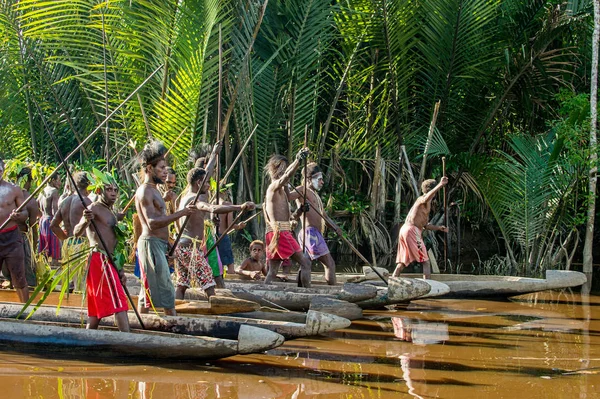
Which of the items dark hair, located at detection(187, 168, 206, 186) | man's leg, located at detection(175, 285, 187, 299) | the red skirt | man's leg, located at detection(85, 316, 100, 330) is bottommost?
man's leg, located at detection(85, 316, 100, 330)

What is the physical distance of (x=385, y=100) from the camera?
1381 centimetres

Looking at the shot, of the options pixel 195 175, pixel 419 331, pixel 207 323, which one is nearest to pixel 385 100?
pixel 419 331

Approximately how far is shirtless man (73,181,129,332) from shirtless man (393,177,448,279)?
14.1 ft

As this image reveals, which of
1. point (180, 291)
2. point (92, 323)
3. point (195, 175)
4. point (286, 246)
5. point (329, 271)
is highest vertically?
point (195, 175)

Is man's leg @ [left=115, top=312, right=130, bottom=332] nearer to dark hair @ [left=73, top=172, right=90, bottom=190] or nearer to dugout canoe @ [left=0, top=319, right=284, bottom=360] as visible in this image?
dugout canoe @ [left=0, top=319, right=284, bottom=360]

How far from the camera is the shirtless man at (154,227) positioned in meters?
A: 6.11

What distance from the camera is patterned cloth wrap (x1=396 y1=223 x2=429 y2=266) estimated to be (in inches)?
382

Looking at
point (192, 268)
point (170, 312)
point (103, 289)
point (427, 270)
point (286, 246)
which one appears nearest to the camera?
point (103, 289)

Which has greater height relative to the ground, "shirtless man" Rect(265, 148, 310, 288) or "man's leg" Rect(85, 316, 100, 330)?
"shirtless man" Rect(265, 148, 310, 288)

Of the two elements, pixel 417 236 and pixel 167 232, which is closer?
pixel 167 232

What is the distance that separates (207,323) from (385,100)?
8.53 m

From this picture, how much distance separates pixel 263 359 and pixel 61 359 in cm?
136

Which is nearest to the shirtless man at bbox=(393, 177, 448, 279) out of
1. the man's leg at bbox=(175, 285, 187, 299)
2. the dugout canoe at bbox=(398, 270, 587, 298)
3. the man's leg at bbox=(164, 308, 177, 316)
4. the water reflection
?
the dugout canoe at bbox=(398, 270, 587, 298)

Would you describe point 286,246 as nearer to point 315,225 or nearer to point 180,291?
point 315,225
